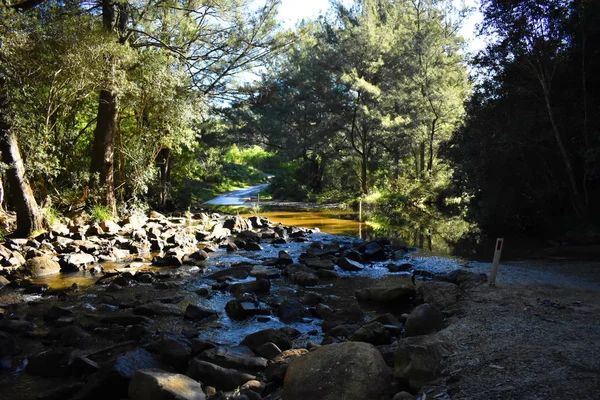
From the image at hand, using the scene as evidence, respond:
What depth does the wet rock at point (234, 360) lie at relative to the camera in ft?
16.8

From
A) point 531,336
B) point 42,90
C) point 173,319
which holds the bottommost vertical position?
point 173,319

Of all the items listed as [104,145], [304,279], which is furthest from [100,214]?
[304,279]

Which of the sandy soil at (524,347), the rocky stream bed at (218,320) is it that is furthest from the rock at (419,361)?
the sandy soil at (524,347)

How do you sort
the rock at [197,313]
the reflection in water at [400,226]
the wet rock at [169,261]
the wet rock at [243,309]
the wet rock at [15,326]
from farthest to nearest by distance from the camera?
the reflection in water at [400,226] < the wet rock at [169,261] < the wet rock at [243,309] < the rock at [197,313] < the wet rock at [15,326]

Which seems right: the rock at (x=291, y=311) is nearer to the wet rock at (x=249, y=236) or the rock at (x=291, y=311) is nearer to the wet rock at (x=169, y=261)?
the wet rock at (x=169, y=261)

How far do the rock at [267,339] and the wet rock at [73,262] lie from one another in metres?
5.88

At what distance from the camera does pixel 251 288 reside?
8.52 metres

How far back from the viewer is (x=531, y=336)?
4902 millimetres

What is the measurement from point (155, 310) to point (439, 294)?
14.9 ft

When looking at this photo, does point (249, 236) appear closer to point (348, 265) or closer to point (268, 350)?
point (348, 265)

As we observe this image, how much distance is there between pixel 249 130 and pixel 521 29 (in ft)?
80.5

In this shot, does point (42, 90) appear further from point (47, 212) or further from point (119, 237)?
point (119, 237)

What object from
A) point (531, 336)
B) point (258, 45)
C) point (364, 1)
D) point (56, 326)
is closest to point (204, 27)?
point (258, 45)

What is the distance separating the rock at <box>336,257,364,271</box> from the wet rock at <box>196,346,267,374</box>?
18.5 ft
